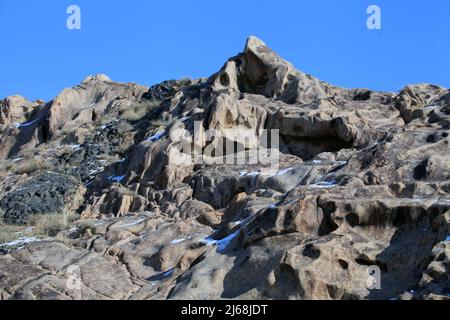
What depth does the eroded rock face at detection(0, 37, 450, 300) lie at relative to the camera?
404 inches

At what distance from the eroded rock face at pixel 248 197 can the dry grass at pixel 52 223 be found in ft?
1.49

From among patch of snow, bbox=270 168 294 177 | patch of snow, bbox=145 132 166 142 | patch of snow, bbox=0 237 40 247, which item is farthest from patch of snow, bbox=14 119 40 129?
patch of snow, bbox=270 168 294 177

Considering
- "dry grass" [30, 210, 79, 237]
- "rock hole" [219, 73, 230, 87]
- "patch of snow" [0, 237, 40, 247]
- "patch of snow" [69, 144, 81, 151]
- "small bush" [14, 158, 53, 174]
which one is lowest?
"patch of snow" [0, 237, 40, 247]

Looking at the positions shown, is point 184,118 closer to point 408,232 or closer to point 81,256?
point 81,256

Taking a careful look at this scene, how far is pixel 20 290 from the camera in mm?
11969

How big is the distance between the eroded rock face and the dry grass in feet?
1.49

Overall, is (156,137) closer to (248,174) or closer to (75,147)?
(248,174)

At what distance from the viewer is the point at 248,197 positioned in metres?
14.3

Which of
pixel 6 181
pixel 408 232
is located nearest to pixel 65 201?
pixel 6 181

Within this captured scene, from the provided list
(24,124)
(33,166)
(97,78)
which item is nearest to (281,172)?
(33,166)

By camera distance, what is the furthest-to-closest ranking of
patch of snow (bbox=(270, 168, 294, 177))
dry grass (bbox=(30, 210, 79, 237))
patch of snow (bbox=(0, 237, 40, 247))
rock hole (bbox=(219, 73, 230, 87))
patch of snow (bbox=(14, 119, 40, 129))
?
patch of snow (bbox=(14, 119, 40, 129)) → rock hole (bbox=(219, 73, 230, 87)) → dry grass (bbox=(30, 210, 79, 237)) → patch of snow (bbox=(270, 168, 294, 177)) → patch of snow (bbox=(0, 237, 40, 247))

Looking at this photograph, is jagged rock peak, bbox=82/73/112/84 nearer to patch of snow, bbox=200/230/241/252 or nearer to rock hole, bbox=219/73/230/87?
rock hole, bbox=219/73/230/87

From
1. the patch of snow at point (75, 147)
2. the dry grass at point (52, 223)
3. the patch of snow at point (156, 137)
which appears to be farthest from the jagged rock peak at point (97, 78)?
the dry grass at point (52, 223)

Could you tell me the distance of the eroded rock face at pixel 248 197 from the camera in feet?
33.7
